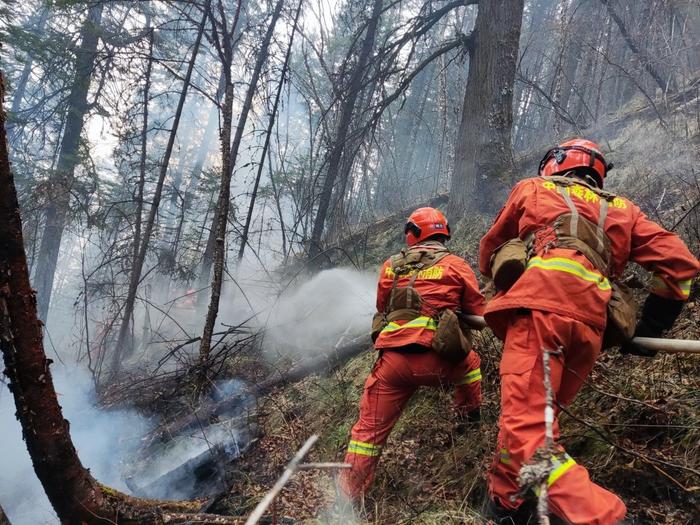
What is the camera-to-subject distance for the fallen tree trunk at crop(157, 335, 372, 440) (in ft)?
17.0

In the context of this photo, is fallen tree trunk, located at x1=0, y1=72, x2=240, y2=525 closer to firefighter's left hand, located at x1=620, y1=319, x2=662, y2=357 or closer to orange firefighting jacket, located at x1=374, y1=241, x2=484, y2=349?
orange firefighting jacket, located at x1=374, y1=241, x2=484, y2=349

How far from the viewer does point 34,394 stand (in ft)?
7.09

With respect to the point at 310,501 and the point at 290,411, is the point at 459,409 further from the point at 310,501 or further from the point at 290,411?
the point at 290,411

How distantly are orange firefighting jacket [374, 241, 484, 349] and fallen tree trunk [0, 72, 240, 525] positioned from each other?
1644 millimetres

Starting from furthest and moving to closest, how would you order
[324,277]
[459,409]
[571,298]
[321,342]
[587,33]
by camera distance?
[587,33], [324,277], [321,342], [459,409], [571,298]

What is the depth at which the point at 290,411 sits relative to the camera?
15.7ft

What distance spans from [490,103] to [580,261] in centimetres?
473

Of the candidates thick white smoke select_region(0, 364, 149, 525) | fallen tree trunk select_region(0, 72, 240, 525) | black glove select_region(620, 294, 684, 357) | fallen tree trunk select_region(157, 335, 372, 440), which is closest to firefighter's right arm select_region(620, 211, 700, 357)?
black glove select_region(620, 294, 684, 357)

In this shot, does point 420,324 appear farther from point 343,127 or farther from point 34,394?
point 343,127

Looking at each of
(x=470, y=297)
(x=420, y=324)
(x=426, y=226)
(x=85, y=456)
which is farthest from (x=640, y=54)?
(x=85, y=456)

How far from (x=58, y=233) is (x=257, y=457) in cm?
1146

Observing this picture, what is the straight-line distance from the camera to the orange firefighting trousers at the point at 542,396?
5.90 feet

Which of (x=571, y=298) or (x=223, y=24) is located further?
(x=223, y=24)

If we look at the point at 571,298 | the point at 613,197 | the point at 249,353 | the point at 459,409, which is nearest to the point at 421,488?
the point at 459,409
